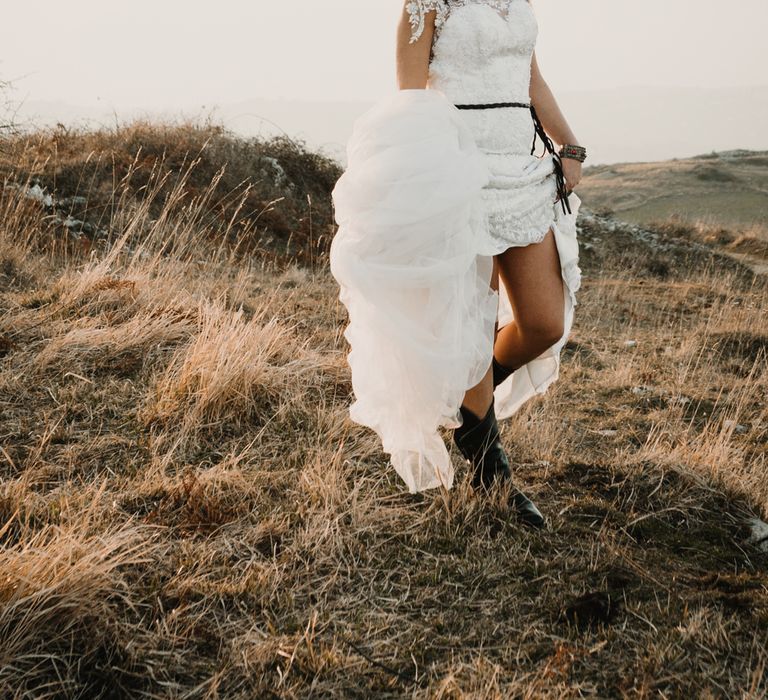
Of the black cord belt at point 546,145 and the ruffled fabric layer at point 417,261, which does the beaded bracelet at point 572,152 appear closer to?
the black cord belt at point 546,145

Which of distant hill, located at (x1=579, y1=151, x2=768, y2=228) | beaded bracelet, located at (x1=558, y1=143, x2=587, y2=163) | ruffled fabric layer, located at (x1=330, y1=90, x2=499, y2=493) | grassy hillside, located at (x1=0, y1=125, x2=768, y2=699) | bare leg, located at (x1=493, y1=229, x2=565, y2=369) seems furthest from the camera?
distant hill, located at (x1=579, y1=151, x2=768, y2=228)

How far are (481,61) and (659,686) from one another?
1.99m

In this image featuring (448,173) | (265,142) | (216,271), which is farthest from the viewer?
(265,142)

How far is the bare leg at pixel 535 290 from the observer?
A: 234 cm

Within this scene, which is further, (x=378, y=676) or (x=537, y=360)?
(x=537, y=360)

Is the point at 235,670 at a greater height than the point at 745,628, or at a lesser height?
lesser

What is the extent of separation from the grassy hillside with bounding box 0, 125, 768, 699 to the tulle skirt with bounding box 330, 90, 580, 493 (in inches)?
16.9

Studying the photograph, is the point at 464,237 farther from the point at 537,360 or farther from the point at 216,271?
the point at 216,271

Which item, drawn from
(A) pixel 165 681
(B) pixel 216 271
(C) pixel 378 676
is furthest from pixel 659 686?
(B) pixel 216 271

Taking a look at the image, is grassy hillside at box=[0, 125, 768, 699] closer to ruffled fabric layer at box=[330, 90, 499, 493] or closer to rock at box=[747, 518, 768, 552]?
rock at box=[747, 518, 768, 552]

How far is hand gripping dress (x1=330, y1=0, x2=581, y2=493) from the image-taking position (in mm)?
2098

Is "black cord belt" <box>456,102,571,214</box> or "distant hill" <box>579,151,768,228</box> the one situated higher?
"black cord belt" <box>456,102,571,214</box>

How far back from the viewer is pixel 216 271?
252 inches

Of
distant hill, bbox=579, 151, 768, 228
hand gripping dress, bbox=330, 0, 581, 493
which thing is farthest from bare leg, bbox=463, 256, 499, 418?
distant hill, bbox=579, 151, 768, 228
